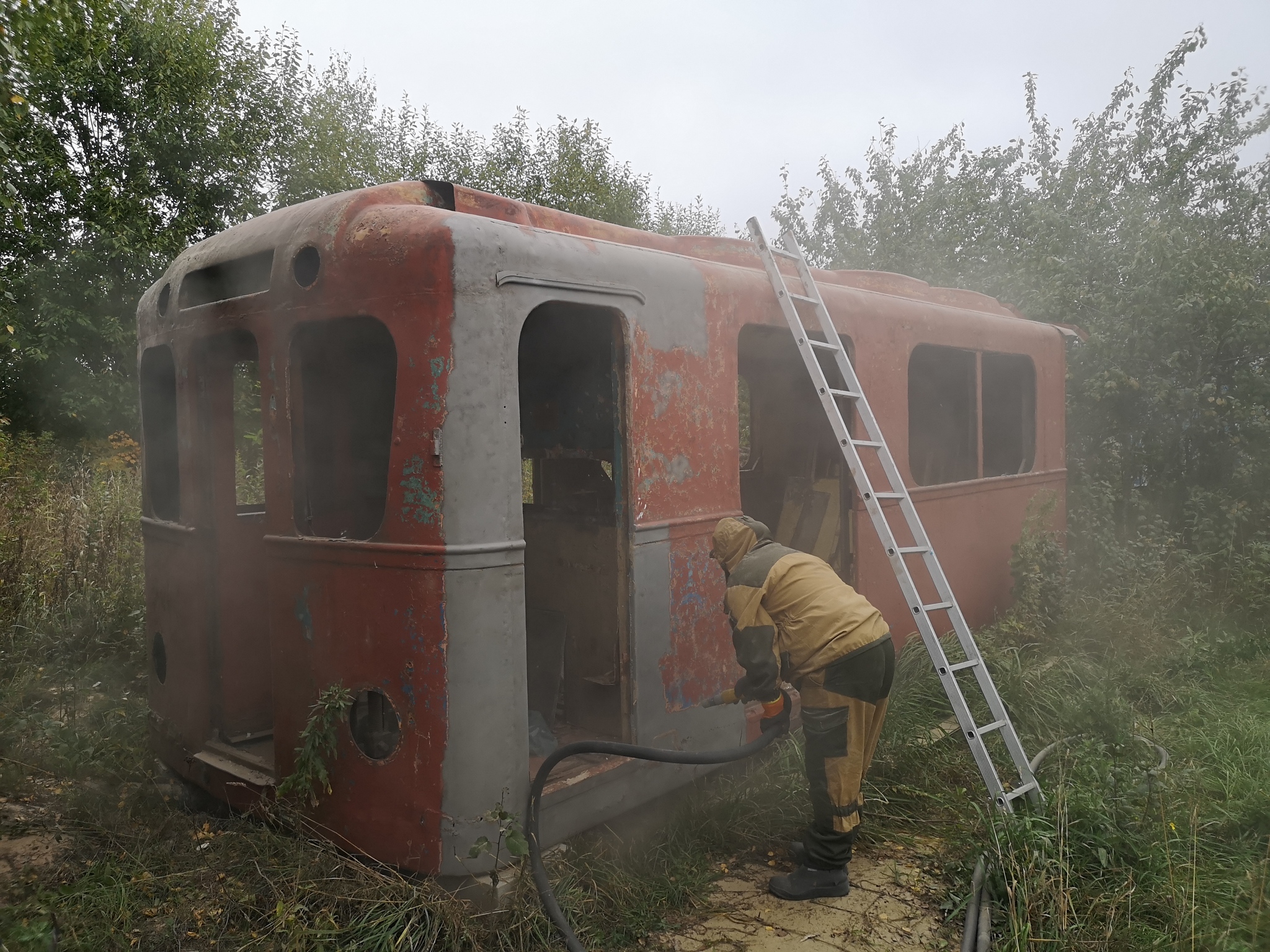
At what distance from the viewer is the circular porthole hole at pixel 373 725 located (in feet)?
11.5

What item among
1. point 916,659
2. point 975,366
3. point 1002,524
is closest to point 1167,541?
point 1002,524

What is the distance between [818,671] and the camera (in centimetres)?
379

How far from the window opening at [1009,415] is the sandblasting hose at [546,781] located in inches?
190

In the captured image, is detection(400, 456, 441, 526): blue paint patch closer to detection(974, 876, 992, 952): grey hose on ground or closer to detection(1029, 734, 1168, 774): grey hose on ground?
detection(974, 876, 992, 952): grey hose on ground

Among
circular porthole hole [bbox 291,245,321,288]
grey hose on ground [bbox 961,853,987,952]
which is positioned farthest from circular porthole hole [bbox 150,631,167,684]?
grey hose on ground [bbox 961,853,987,952]

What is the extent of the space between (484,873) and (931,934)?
1.75 m

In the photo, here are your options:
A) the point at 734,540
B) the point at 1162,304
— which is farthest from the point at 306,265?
the point at 1162,304

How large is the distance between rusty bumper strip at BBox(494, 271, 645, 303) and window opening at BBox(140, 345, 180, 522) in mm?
2433

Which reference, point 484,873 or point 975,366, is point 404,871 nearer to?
point 484,873

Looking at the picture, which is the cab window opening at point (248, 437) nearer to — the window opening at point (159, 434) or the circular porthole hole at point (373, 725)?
the window opening at point (159, 434)

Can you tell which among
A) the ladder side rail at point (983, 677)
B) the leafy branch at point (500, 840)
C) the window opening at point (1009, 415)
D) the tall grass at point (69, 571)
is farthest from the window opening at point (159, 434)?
the window opening at point (1009, 415)

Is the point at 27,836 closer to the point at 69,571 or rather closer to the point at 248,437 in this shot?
the point at 69,571

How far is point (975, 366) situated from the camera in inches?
265

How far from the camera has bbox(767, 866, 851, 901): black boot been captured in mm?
3768
